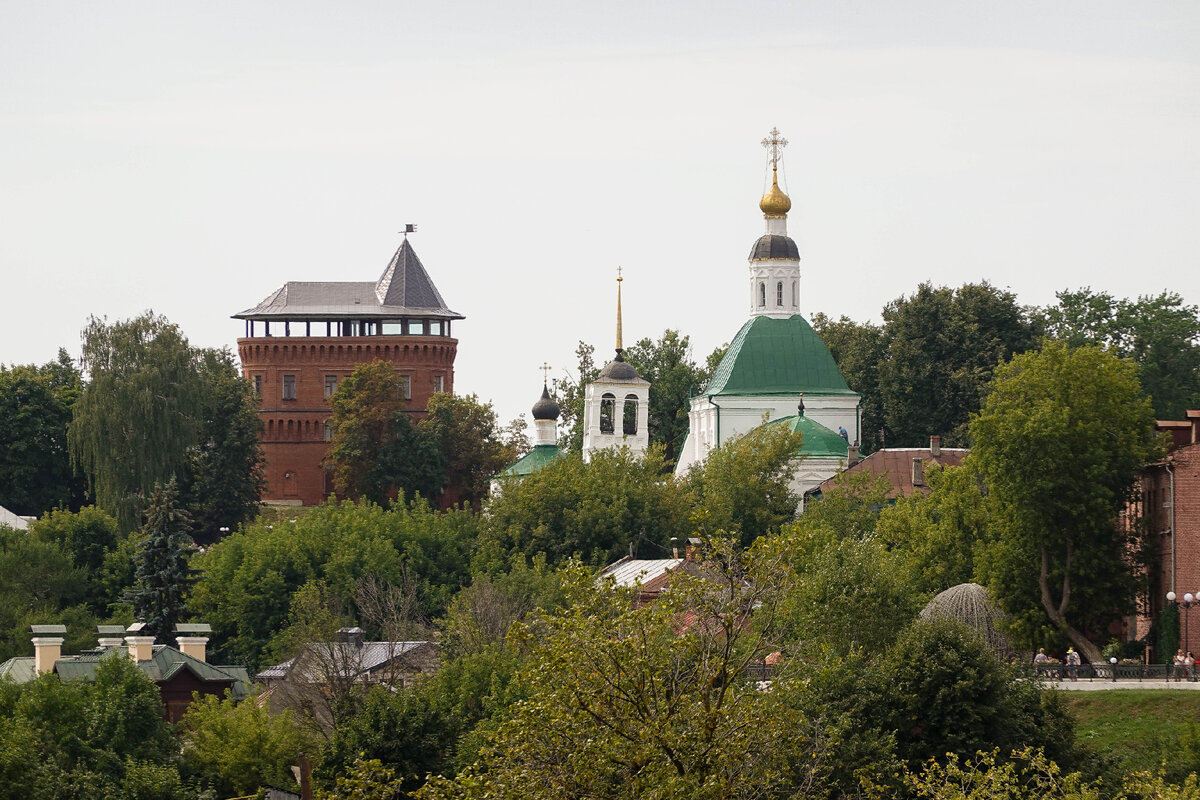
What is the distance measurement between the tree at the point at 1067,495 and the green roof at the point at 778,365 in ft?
115

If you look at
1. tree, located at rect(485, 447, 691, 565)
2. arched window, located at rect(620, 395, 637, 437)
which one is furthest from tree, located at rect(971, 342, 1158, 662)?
arched window, located at rect(620, 395, 637, 437)

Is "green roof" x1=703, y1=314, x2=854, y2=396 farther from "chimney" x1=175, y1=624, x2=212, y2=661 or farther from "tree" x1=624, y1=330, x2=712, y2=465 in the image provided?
"chimney" x1=175, y1=624, x2=212, y2=661

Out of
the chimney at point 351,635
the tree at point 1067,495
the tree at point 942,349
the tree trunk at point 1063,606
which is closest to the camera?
the tree trunk at point 1063,606

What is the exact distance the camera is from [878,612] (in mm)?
46625

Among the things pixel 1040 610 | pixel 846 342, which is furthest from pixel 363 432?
pixel 1040 610

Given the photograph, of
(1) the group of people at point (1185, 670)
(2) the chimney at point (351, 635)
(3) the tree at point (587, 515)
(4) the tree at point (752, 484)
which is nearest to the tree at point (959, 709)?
(1) the group of people at point (1185, 670)

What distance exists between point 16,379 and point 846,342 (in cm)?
3214

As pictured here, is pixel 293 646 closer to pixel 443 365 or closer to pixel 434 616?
pixel 434 616

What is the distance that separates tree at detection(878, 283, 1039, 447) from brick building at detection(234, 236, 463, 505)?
77.6 ft

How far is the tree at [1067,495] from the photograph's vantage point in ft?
177

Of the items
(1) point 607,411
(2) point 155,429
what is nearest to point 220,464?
(2) point 155,429

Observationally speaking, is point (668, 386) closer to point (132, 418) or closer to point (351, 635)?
point (132, 418)

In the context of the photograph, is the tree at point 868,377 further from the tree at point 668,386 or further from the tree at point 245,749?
the tree at point 245,749

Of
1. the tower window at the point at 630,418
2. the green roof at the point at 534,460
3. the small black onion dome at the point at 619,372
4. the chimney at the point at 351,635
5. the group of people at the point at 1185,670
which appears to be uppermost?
the small black onion dome at the point at 619,372
